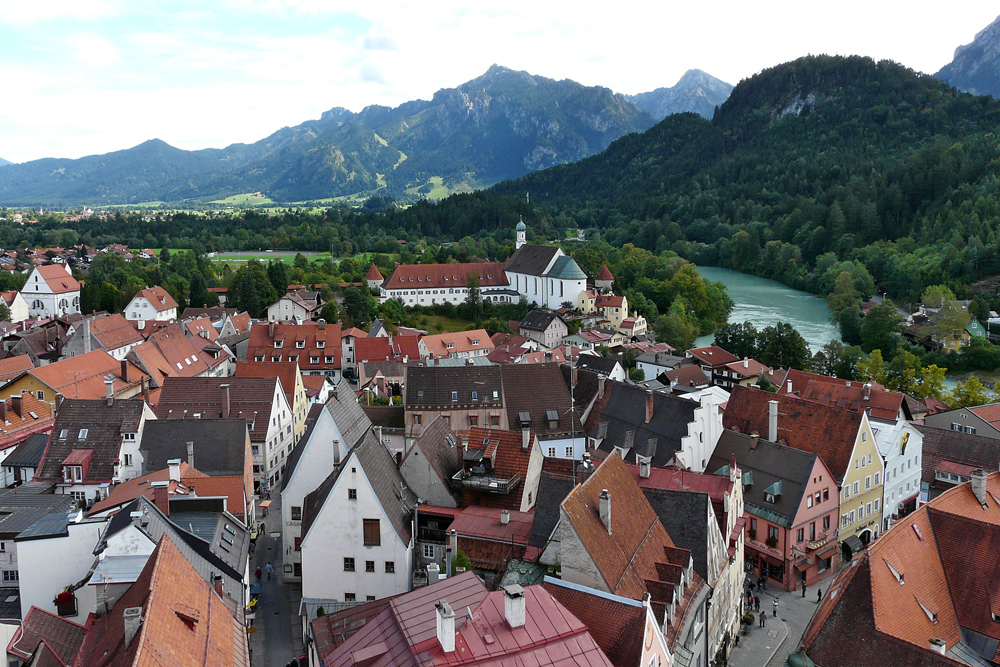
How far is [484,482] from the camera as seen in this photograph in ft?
87.4

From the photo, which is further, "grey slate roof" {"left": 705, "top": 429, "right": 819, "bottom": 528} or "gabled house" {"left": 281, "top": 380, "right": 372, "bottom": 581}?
"grey slate roof" {"left": 705, "top": 429, "right": 819, "bottom": 528}

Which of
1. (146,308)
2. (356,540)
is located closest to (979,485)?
A: (356,540)

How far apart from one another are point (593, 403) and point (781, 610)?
→ 13951 millimetres

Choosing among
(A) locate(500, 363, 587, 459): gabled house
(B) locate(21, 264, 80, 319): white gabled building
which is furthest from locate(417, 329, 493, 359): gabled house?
(B) locate(21, 264, 80, 319): white gabled building

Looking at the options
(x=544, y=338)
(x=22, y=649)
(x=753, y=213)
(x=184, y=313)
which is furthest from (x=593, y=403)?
(x=753, y=213)

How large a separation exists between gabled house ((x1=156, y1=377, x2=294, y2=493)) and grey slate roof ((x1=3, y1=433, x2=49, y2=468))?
5705 mm

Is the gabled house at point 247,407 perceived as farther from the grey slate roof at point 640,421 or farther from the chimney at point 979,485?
the chimney at point 979,485

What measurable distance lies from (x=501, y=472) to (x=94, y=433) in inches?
702

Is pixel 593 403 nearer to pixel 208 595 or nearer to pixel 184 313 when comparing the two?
pixel 208 595

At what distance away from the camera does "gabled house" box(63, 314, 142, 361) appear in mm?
62406

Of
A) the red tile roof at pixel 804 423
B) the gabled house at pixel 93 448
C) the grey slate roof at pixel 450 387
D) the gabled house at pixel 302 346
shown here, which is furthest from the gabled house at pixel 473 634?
the gabled house at pixel 302 346

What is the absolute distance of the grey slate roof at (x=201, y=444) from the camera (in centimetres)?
3173

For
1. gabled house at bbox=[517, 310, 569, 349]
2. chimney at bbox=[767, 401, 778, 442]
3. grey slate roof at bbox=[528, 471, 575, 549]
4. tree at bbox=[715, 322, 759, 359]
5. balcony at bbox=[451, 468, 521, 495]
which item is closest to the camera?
grey slate roof at bbox=[528, 471, 575, 549]

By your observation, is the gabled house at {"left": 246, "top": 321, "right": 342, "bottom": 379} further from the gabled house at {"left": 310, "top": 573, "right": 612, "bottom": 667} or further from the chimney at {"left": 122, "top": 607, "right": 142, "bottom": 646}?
the chimney at {"left": 122, "top": 607, "right": 142, "bottom": 646}
